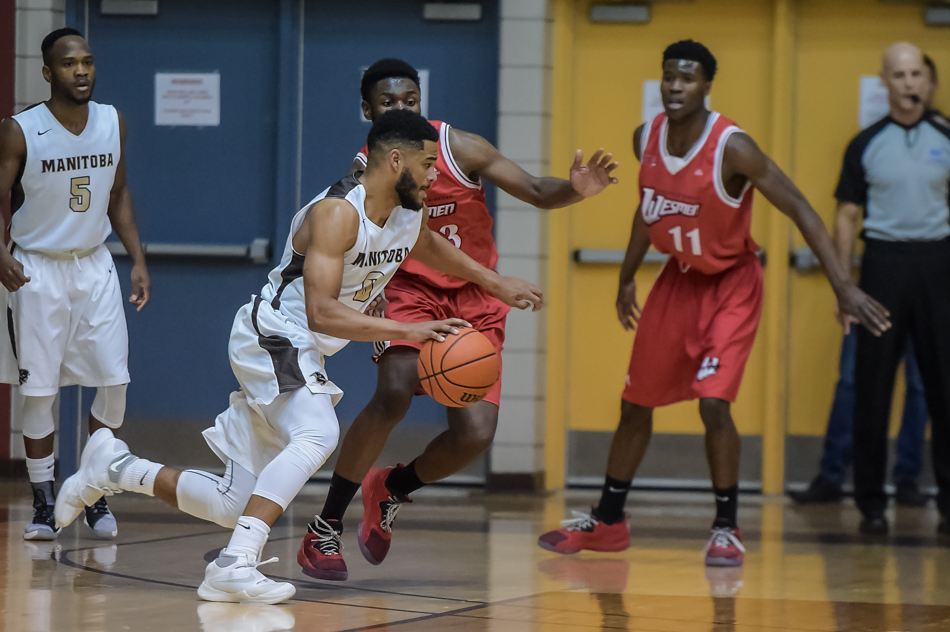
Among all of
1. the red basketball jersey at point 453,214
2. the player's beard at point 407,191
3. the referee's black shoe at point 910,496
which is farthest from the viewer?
the referee's black shoe at point 910,496

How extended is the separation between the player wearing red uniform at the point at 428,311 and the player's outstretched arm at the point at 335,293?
1.68ft

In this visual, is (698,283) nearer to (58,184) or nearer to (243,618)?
(243,618)

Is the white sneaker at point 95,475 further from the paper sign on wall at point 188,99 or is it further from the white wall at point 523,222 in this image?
the paper sign on wall at point 188,99

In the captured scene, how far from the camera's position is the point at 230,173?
6.97 metres

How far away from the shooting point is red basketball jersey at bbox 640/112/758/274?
477 centimetres

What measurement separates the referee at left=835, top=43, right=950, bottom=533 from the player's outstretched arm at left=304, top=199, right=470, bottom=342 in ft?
9.35

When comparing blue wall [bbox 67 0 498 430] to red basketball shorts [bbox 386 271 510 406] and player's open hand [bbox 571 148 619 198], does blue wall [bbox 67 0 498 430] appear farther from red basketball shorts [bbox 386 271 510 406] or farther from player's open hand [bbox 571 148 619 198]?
player's open hand [bbox 571 148 619 198]

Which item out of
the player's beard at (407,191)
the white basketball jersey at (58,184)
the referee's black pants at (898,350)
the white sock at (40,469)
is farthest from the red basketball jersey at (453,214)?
the referee's black pants at (898,350)

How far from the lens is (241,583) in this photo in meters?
3.60

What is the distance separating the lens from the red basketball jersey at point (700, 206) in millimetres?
4773

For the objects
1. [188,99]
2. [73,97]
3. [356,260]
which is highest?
[188,99]

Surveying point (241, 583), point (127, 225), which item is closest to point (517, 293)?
point (241, 583)

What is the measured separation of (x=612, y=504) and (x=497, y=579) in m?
0.87

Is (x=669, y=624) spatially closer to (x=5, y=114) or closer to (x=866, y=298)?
(x=866, y=298)
